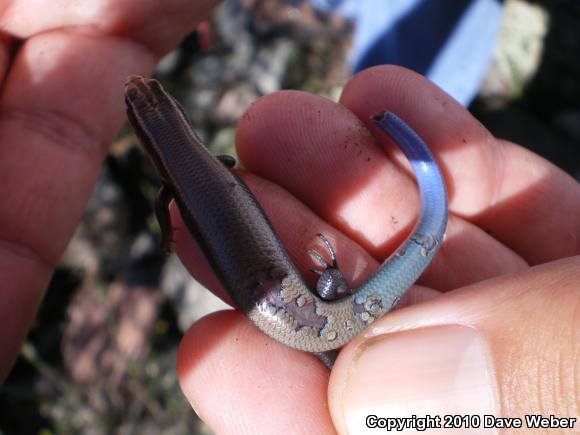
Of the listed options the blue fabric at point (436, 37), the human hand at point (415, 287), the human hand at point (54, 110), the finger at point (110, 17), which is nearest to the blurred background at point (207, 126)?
the blue fabric at point (436, 37)

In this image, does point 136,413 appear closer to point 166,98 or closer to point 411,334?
point 166,98

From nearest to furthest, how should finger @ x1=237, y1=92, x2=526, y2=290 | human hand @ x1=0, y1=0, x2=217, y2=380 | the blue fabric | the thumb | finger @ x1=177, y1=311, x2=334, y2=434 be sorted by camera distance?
the thumb, finger @ x1=177, y1=311, x2=334, y2=434, human hand @ x1=0, y1=0, x2=217, y2=380, finger @ x1=237, y1=92, x2=526, y2=290, the blue fabric

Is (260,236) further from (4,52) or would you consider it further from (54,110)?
(4,52)

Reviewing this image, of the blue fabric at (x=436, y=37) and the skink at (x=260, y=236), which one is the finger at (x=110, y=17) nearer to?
the skink at (x=260, y=236)

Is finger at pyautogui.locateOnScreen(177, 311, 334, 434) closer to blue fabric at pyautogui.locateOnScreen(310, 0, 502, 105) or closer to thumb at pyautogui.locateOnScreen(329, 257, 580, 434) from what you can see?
thumb at pyautogui.locateOnScreen(329, 257, 580, 434)

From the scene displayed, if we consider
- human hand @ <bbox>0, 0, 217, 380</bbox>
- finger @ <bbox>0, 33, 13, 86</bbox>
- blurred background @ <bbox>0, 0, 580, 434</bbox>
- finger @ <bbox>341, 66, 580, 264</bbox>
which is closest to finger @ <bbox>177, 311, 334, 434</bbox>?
human hand @ <bbox>0, 0, 217, 380</bbox>
